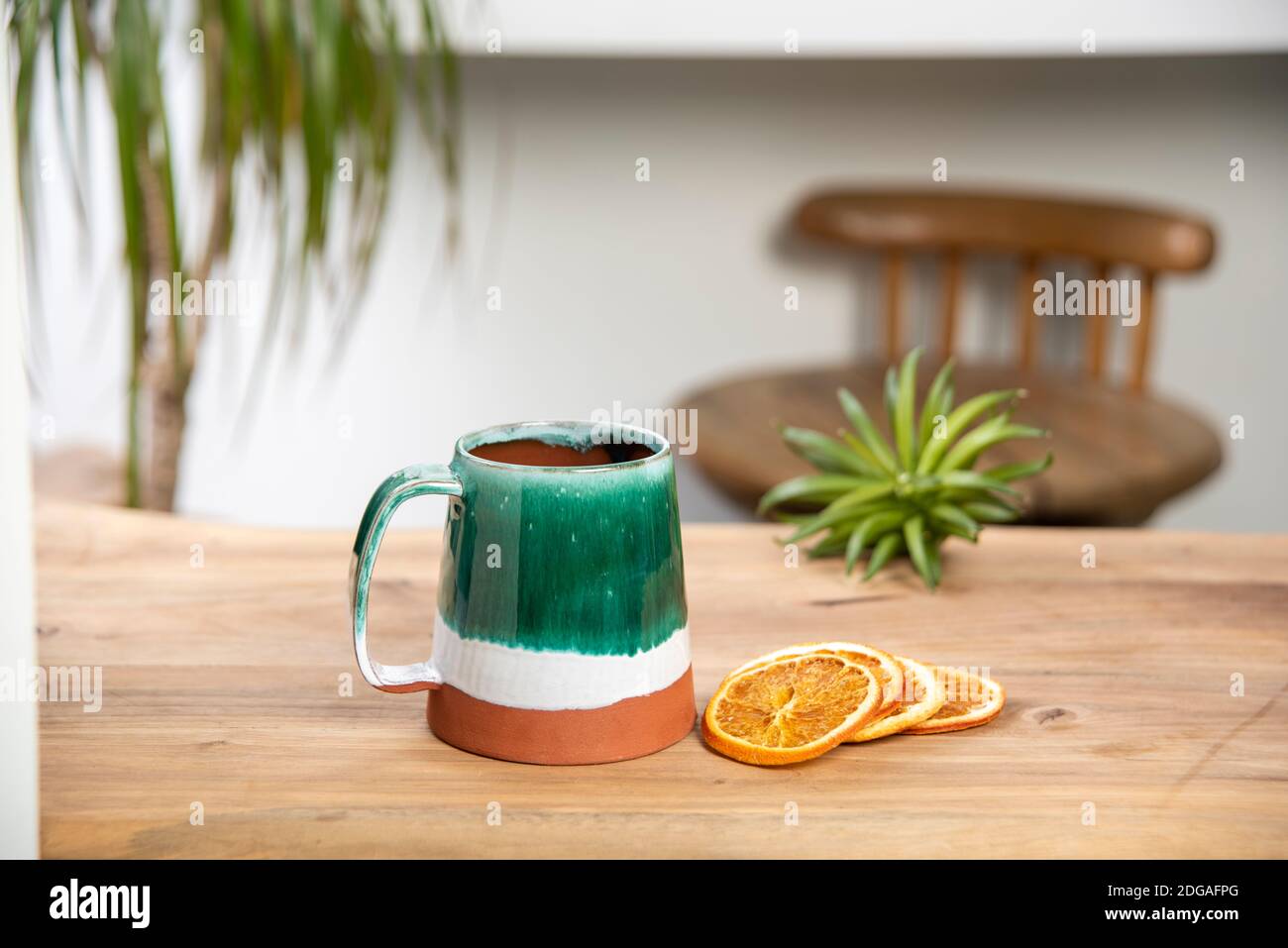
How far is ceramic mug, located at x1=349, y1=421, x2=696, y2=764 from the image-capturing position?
58 cm

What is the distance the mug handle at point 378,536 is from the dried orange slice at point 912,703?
0.73 ft

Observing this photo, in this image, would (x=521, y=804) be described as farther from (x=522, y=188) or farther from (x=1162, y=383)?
(x=1162, y=383)

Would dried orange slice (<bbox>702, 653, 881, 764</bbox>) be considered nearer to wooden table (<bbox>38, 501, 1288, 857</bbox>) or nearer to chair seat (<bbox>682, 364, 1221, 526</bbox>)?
wooden table (<bbox>38, 501, 1288, 857</bbox>)

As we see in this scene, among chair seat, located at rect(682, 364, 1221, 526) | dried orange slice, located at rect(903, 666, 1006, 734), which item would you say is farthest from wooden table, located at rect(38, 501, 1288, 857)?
chair seat, located at rect(682, 364, 1221, 526)

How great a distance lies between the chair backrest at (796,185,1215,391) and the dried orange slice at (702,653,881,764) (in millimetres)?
1447

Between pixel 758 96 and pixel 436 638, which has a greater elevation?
pixel 758 96

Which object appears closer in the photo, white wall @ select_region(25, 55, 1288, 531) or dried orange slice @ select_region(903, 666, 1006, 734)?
dried orange slice @ select_region(903, 666, 1006, 734)

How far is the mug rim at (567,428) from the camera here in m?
0.58

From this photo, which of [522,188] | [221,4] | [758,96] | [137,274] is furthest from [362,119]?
[758,96]

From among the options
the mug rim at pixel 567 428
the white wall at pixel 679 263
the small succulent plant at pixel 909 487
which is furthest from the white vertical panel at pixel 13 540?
the white wall at pixel 679 263

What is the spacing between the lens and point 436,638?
62cm
